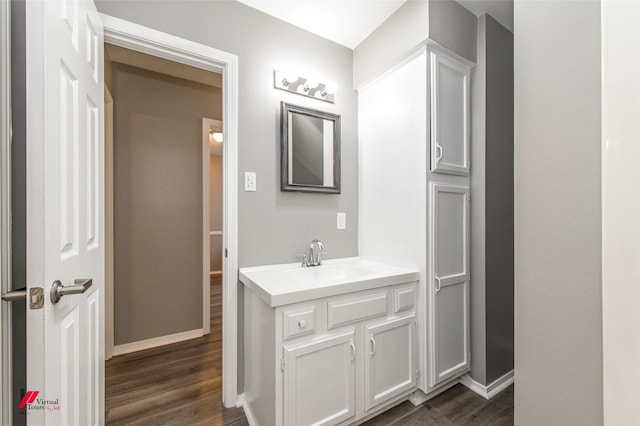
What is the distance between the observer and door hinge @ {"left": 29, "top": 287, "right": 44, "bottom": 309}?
27.1 inches

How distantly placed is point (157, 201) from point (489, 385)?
118 inches

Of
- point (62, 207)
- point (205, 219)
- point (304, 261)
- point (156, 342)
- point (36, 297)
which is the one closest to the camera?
point (36, 297)

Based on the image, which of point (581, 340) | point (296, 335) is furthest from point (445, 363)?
point (581, 340)

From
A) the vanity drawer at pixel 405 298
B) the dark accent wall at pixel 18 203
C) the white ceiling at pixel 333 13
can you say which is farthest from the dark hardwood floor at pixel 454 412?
the white ceiling at pixel 333 13

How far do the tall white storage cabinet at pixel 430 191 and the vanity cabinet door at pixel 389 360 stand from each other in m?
0.09

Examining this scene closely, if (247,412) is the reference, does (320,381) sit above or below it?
above

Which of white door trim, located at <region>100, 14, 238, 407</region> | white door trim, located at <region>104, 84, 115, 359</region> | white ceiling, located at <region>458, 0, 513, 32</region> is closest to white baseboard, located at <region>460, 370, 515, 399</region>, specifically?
white door trim, located at <region>100, 14, 238, 407</region>

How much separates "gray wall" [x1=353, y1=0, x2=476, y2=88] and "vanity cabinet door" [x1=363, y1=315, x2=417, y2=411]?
1.73m

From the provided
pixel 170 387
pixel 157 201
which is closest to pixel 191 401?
pixel 170 387

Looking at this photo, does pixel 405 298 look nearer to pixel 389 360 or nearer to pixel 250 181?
pixel 389 360

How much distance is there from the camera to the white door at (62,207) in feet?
2.27

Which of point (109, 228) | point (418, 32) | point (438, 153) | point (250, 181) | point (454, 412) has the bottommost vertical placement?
point (454, 412)

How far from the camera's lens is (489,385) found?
1818mm

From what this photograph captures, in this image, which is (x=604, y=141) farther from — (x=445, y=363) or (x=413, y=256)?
(x=445, y=363)
